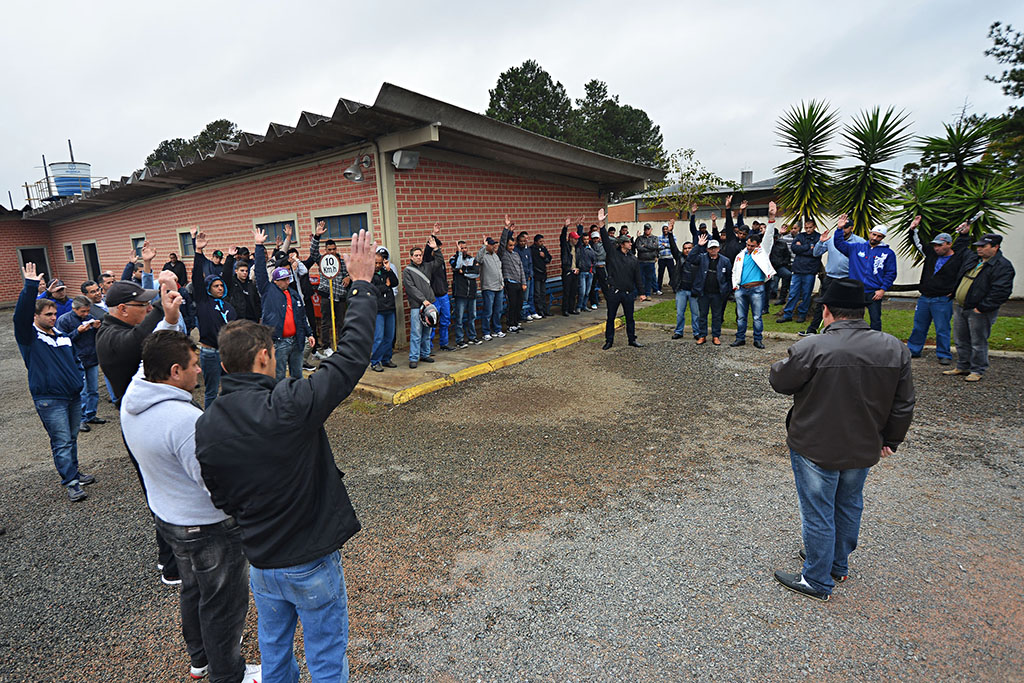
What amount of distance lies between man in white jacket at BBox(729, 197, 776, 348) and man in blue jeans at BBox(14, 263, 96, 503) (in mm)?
9118

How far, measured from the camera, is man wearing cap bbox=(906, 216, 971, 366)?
736cm

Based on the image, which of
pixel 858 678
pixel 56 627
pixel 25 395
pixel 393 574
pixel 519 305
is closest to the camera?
pixel 858 678

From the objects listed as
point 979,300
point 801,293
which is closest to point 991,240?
point 979,300

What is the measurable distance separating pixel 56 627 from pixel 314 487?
2.51 meters

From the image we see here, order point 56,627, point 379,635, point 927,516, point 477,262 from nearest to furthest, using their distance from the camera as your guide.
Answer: point 379,635
point 56,627
point 927,516
point 477,262

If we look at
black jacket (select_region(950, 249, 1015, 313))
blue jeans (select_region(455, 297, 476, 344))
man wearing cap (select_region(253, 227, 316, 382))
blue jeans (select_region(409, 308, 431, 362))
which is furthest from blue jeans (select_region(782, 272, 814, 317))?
man wearing cap (select_region(253, 227, 316, 382))

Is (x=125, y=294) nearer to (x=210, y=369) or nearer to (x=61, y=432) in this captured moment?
(x=61, y=432)

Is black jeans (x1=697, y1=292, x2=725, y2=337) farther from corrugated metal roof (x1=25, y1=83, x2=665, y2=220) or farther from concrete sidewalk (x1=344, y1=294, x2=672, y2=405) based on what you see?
corrugated metal roof (x1=25, y1=83, x2=665, y2=220)

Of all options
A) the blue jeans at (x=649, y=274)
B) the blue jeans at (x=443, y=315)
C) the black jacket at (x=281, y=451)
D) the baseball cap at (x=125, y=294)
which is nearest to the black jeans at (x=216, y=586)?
the black jacket at (x=281, y=451)

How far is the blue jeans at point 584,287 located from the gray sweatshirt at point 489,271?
139 inches

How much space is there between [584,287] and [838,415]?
10.3 meters

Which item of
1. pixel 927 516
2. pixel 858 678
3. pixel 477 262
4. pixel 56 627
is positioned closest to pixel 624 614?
pixel 858 678

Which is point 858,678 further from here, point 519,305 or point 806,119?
point 806,119

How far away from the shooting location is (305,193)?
10.2 metres
